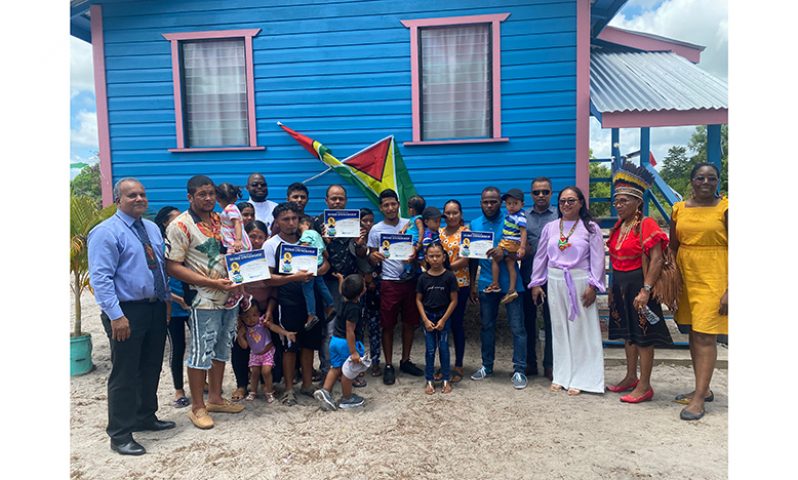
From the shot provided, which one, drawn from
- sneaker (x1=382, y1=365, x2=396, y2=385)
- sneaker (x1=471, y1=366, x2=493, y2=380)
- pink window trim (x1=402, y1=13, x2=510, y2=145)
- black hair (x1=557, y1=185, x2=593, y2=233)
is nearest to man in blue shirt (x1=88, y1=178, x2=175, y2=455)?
sneaker (x1=382, y1=365, x2=396, y2=385)

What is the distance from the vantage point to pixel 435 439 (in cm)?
352

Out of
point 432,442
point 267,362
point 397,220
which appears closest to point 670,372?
point 432,442

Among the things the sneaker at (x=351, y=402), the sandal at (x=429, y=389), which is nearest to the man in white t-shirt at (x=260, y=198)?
the sneaker at (x=351, y=402)

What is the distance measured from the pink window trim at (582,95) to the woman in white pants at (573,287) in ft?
5.55

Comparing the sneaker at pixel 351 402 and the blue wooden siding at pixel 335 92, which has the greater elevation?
the blue wooden siding at pixel 335 92

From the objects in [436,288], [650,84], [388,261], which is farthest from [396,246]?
[650,84]

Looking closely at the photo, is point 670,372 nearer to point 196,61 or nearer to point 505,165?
point 505,165

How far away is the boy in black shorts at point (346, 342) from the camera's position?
12.7 feet

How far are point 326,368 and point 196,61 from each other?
15.1 feet

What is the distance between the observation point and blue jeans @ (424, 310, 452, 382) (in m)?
4.39

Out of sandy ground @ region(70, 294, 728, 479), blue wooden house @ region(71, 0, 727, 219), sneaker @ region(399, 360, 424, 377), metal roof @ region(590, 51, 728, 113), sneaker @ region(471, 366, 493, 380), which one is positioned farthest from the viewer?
blue wooden house @ region(71, 0, 727, 219)

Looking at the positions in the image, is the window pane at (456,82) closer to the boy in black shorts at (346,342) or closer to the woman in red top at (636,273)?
the woman in red top at (636,273)

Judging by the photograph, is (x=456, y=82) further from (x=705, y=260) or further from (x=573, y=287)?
(x=705, y=260)

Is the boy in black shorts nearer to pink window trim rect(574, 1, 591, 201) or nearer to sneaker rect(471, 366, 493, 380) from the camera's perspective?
sneaker rect(471, 366, 493, 380)
